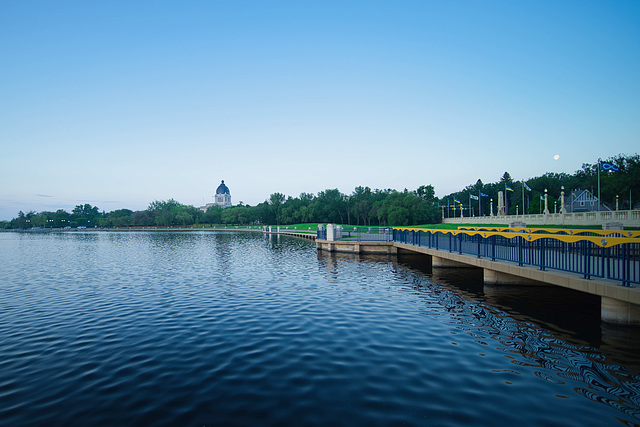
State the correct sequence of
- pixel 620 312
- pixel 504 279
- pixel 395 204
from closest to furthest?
pixel 620 312 < pixel 504 279 < pixel 395 204

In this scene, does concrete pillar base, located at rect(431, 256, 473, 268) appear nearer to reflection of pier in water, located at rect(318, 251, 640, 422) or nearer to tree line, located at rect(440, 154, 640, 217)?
reflection of pier in water, located at rect(318, 251, 640, 422)

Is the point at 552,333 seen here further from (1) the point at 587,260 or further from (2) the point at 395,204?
(2) the point at 395,204

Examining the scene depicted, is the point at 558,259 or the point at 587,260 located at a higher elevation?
the point at 587,260

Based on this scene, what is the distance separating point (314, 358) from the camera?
28.4 feet

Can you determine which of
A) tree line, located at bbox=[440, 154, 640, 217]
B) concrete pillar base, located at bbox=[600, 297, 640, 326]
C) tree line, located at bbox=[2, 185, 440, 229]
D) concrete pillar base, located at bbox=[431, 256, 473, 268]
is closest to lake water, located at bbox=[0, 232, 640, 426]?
concrete pillar base, located at bbox=[600, 297, 640, 326]

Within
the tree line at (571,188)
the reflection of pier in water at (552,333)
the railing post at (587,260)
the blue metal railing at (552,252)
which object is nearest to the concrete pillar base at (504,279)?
the reflection of pier in water at (552,333)

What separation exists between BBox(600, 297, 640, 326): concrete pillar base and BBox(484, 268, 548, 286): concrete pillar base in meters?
6.42

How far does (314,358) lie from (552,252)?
403 inches

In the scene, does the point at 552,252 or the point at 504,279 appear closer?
the point at 552,252

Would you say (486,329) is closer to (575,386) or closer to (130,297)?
(575,386)

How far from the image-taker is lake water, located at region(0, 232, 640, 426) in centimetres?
623

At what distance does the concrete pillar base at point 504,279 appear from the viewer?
17.1 meters

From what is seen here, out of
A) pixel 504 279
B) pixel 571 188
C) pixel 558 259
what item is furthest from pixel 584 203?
pixel 558 259

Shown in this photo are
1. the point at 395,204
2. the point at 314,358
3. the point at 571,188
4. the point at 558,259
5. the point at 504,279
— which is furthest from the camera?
the point at 571,188
